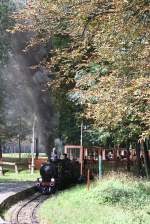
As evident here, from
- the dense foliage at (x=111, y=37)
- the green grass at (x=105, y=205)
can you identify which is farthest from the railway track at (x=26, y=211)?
the dense foliage at (x=111, y=37)

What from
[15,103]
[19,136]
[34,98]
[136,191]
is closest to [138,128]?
[136,191]

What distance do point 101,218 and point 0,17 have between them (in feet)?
78.1

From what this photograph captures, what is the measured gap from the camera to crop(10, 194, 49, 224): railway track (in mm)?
17047

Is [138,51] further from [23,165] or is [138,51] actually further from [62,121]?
[23,165]

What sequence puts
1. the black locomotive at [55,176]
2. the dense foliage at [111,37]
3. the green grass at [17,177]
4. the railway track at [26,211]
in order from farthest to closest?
the green grass at [17,177] → the black locomotive at [55,176] → the railway track at [26,211] → the dense foliage at [111,37]

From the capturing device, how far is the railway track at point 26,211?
17047 millimetres

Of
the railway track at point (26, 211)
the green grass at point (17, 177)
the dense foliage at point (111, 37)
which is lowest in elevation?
the railway track at point (26, 211)

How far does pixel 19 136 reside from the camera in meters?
62.8

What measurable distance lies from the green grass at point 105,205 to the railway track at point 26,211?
13.0 inches

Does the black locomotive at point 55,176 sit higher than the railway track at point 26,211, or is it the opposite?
the black locomotive at point 55,176

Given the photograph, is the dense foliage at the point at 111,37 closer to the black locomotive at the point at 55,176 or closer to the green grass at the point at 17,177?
the black locomotive at the point at 55,176

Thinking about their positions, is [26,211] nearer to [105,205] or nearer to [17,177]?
[105,205]

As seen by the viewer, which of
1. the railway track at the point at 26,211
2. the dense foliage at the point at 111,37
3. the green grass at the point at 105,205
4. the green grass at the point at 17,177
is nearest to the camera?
the dense foliage at the point at 111,37

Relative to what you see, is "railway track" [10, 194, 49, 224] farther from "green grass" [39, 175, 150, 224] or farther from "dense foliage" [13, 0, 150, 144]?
"dense foliage" [13, 0, 150, 144]
